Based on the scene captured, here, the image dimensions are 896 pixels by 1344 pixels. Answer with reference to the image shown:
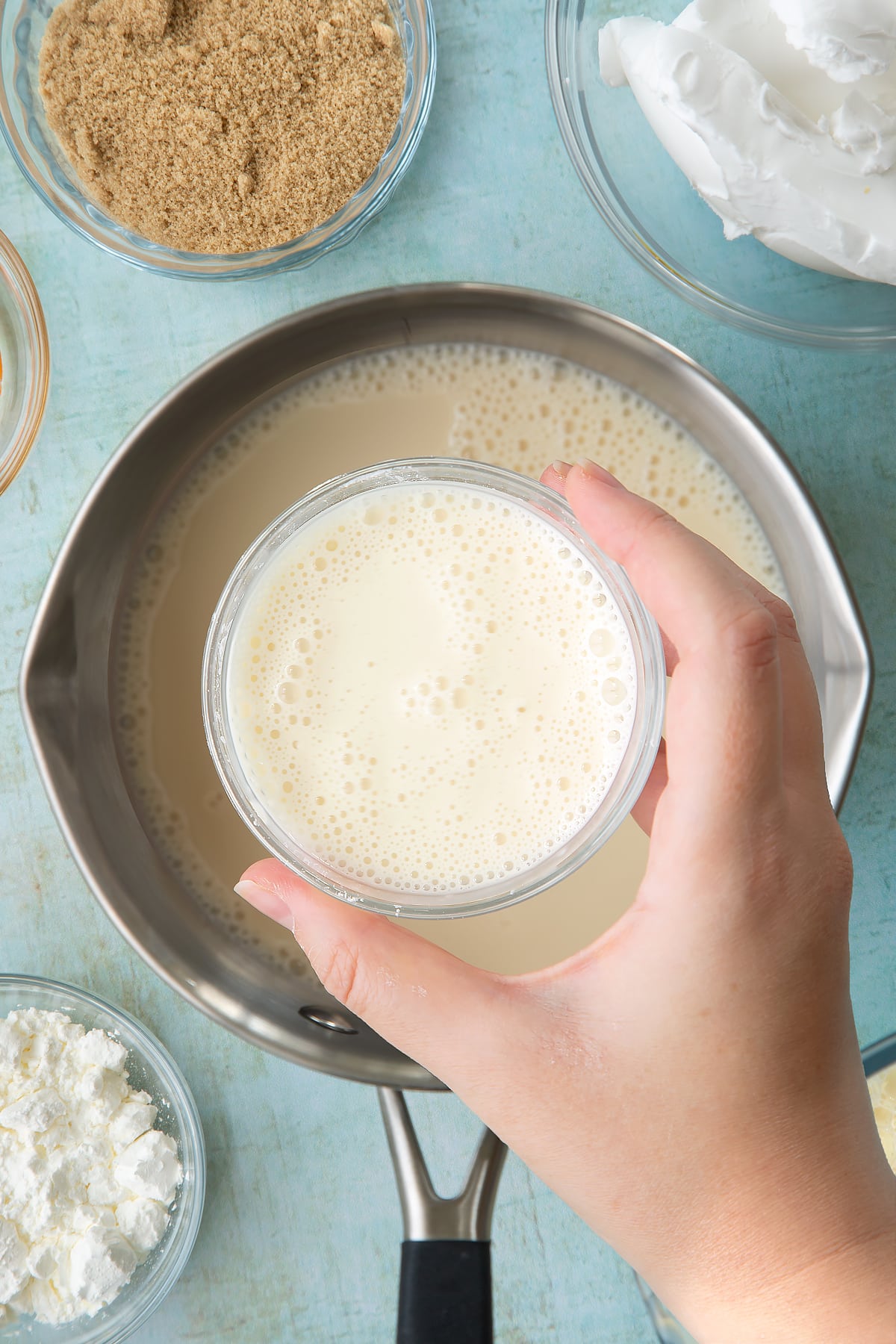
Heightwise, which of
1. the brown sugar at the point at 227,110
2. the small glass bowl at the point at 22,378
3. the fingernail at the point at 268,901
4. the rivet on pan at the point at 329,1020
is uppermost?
the brown sugar at the point at 227,110

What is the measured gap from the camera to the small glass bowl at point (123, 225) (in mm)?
840

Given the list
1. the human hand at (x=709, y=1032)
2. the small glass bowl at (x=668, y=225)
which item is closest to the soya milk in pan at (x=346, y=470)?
the small glass bowl at (x=668, y=225)

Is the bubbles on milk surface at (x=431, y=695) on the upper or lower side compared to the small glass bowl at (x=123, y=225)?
lower

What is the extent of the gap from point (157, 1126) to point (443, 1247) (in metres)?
0.29

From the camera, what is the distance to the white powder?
88cm

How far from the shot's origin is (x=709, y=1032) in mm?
600

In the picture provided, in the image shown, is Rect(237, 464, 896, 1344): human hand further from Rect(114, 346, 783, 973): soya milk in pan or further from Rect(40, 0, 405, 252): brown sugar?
Rect(40, 0, 405, 252): brown sugar

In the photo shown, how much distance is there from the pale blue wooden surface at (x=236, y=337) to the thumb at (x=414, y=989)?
0.34 meters

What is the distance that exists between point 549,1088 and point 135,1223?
0.51 metres

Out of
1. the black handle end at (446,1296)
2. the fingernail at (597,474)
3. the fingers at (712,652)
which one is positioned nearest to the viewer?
the fingers at (712,652)

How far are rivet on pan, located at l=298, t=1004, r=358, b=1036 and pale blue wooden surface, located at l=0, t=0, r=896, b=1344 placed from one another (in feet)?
0.38

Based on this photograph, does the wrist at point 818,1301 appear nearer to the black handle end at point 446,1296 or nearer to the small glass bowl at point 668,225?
the black handle end at point 446,1296

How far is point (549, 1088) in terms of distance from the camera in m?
0.61

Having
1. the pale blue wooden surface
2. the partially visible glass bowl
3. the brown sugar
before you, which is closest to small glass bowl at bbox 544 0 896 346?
the pale blue wooden surface
